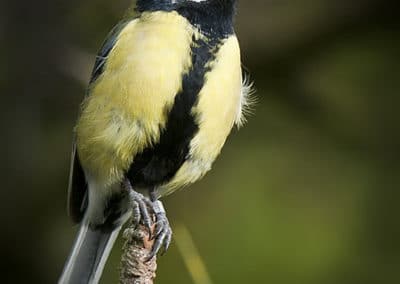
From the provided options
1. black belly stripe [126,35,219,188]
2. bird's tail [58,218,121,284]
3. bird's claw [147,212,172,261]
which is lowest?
bird's tail [58,218,121,284]

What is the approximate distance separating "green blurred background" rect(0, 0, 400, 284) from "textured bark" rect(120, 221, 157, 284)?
1303 mm

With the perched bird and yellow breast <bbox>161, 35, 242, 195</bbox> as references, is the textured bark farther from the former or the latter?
yellow breast <bbox>161, 35, 242, 195</bbox>

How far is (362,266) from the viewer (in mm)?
3531

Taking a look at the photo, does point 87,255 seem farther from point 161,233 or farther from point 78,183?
point 161,233

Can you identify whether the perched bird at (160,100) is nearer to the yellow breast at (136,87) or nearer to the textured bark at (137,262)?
the yellow breast at (136,87)

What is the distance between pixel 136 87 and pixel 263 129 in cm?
120

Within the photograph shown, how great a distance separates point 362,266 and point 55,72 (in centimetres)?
115

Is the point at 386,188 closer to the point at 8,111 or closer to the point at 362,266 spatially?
the point at 362,266

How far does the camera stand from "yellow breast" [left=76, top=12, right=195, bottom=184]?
102 inches

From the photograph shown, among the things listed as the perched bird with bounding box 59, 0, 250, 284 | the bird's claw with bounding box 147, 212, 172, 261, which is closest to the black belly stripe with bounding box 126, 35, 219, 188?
the perched bird with bounding box 59, 0, 250, 284

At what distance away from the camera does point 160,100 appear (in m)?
2.60

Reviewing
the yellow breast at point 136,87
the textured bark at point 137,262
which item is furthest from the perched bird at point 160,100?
the textured bark at point 137,262

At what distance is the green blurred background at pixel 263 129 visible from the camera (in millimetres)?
3648

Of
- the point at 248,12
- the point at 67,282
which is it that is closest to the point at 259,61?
the point at 248,12
